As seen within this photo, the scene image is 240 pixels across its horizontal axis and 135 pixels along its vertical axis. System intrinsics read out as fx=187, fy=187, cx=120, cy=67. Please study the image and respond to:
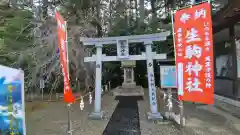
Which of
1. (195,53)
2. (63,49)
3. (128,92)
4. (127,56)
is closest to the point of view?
(195,53)

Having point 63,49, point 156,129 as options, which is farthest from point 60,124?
point 156,129

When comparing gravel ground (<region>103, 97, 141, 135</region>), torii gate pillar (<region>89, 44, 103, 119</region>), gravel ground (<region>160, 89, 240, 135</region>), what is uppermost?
torii gate pillar (<region>89, 44, 103, 119</region>)

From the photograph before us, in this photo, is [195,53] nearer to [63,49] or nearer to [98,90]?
[63,49]

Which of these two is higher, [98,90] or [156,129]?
[98,90]

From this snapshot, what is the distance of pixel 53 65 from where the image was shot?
989 centimetres

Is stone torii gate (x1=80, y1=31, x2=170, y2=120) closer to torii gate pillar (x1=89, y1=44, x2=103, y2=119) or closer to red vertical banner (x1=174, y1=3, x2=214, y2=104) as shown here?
torii gate pillar (x1=89, y1=44, x2=103, y2=119)

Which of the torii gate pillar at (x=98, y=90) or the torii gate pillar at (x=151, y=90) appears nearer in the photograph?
the torii gate pillar at (x=151, y=90)

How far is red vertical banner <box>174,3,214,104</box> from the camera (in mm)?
3260

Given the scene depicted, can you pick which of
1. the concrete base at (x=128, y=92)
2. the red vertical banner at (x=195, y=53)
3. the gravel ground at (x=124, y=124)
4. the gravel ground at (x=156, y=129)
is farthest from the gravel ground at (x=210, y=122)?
the concrete base at (x=128, y=92)

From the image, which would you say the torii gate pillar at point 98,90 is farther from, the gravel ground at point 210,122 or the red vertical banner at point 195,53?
the red vertical banner at point 195,53

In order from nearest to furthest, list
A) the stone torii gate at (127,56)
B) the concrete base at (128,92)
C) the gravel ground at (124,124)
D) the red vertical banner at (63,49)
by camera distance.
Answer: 1. the red vertical banner at (63,49)
2. the gravel ground at (124,124)
3. the stone torii gate at (127,56)
4. the concrete base at (128,92)

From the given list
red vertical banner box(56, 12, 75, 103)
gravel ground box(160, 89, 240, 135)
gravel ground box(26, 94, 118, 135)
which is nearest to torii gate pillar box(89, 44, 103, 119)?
gravel ground box(26, 94, 118, 135)

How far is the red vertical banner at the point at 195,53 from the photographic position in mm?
3260

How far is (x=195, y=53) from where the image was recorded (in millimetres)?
3410
